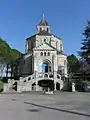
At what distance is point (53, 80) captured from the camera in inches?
1889

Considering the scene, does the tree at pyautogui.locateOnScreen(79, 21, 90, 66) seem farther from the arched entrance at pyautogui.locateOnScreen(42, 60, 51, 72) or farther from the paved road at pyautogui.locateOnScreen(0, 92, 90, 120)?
the paved road at pyautogui.locateOnScreen(0, 92, 90, 120)

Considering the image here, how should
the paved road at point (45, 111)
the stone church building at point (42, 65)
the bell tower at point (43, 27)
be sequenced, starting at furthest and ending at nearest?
the bell tower at point (43, 27), the stone church building at point (42, 65), the paved road at point (45, 111)

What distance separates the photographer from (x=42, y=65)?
54.0 metres

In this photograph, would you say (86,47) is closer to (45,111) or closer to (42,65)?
(42,65)

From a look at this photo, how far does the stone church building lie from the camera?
4761 cm

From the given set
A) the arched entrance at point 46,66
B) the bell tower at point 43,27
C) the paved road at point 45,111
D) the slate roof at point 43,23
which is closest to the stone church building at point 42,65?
the arched entrance at point 46,66

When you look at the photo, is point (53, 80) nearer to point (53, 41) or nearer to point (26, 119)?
point (53, 41)

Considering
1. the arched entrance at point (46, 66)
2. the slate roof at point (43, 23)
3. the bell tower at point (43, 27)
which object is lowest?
the arched entrance at point (46, 66)

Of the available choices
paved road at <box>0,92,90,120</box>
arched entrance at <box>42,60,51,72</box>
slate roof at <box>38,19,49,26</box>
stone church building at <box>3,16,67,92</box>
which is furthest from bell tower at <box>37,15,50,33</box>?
paved road at <box>0,92,90,120</box>

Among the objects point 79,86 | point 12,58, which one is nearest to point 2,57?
point 12,58

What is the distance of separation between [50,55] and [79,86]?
1147 cm

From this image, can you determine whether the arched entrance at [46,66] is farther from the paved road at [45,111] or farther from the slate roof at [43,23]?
the paved road at [45,111]

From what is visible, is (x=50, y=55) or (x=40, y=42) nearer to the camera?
(x=50, y=55)

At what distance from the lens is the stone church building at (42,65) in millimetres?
47612
